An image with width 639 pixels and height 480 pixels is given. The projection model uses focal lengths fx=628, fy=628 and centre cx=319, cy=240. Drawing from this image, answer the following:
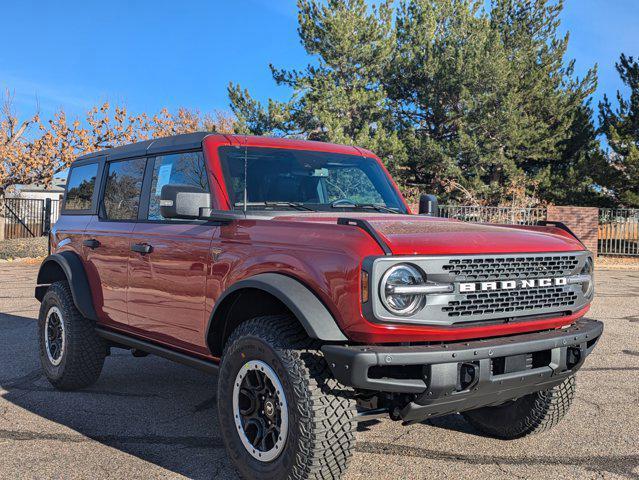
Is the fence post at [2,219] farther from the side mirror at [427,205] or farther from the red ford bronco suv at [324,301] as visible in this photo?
the side mirror at [427,205]

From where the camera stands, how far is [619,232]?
82.8 ft

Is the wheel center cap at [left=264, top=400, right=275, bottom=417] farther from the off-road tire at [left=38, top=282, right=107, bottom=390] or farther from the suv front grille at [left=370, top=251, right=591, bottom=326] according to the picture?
the off-road tire at [left=38, top=282, right=107, bottom=390]

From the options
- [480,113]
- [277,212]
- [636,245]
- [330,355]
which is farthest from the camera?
[480,113]

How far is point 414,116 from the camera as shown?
30.8 meters

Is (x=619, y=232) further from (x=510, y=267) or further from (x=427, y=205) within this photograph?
(x=510, y=267)

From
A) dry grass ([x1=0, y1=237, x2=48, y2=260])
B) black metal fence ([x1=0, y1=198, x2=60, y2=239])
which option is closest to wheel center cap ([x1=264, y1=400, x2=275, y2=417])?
dry grass ([x1=0, y1=237, x2=48, y2=260])

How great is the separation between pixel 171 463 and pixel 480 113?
2607 cm

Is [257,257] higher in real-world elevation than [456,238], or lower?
lower

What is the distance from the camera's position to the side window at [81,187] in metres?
5.61

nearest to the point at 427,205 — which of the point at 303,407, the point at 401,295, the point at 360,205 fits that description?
the point at 360,205

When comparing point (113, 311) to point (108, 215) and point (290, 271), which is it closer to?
point (108, 215)

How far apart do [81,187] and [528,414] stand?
14.1ft

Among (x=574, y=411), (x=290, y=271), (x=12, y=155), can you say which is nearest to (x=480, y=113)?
(x=12, y=155)

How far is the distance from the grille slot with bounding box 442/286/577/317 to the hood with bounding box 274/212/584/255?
22 centimetres
